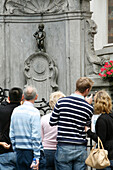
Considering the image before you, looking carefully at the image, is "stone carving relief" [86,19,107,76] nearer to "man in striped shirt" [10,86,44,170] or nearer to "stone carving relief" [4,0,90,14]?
"stone carving relief" [4,0,90,14]

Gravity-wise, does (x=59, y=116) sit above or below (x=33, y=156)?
above

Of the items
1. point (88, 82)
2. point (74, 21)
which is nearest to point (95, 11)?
point (74, 21)

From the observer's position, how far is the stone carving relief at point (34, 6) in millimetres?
12055

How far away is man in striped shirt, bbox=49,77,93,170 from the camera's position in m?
5.64

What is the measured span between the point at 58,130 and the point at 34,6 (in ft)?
23.5

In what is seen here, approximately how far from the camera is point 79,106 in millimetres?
5664

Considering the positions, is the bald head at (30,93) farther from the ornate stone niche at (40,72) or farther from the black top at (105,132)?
the ornate stone niche at (40,72)

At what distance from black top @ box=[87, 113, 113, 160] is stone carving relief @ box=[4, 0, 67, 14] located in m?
6.69

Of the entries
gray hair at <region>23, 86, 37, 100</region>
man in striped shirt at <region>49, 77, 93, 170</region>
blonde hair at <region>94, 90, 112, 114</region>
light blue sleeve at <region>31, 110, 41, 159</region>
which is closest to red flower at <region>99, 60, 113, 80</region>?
blonde hair at <region>94, 90, 112, 114</region>

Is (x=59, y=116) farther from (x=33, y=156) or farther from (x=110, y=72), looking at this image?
(x=110, y=72)

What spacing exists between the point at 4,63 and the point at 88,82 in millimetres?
6775

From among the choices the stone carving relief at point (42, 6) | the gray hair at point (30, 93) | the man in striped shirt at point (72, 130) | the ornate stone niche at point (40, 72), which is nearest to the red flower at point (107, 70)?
the ornate stone niche at point (40, 72)

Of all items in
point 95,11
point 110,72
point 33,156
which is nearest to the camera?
point 33,156

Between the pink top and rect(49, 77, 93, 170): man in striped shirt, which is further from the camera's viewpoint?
the pink top
